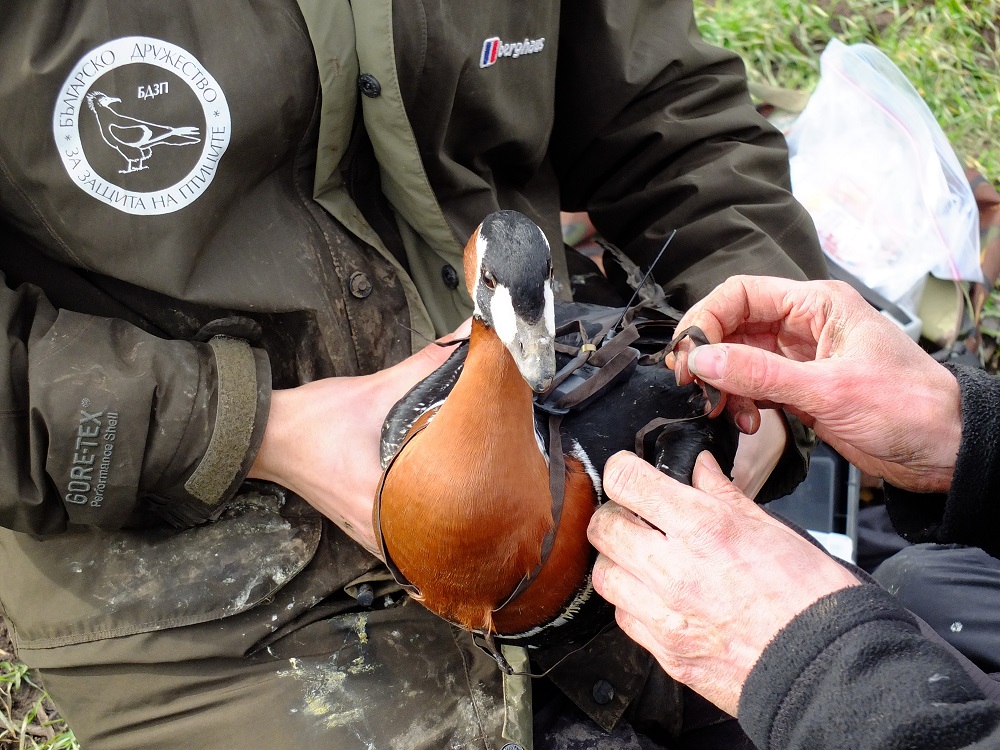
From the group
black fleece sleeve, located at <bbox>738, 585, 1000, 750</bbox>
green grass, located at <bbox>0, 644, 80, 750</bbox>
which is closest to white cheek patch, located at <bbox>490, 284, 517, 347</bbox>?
black fleece sleeve, located at <bbox>738, 585, 1000, 750</bbox>

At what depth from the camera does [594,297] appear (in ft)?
7.90

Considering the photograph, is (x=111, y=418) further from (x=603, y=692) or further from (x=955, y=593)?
(x=955, y=593)

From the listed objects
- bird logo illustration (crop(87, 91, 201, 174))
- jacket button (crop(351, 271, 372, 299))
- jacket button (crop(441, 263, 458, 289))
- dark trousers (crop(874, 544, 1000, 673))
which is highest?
bird logo illustration (crop(87, 91, 201, 174))

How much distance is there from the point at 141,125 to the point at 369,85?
1.43 feet

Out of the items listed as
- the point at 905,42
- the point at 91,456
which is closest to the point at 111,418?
the point at 91,456

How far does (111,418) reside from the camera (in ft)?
5.31

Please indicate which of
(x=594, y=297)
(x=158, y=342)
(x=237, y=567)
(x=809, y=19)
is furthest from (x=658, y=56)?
(x=809, y=19)

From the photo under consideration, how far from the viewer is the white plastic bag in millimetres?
3127

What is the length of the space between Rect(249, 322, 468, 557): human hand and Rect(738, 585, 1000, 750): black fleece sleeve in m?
0.85

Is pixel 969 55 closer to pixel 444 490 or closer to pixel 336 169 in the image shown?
pixel 336 169

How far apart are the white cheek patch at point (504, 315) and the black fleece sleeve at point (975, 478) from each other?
85 centimetres

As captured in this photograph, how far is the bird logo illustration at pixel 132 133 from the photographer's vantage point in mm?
1562

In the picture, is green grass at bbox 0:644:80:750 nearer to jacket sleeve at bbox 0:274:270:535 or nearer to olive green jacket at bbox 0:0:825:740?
olive green jacket at bbox 0:0:825:740

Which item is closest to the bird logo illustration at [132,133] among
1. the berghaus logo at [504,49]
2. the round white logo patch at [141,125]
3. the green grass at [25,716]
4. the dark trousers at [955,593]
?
the round white logo patch at [141,125]
